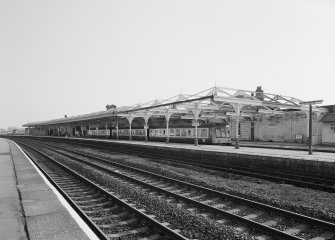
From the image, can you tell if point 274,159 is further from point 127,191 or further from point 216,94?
point 127,191

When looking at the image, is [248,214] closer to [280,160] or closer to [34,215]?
[34,215]

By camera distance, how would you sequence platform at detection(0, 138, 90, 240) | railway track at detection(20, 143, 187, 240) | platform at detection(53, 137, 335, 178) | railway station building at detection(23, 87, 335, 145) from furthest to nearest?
railway station building at detection(23, 87, 335, 145)
platform at detection(53, 137, 335, 178)
railway track at detection(20, 143, 187, 240)
platform at detection(0, 138, 90, 240)

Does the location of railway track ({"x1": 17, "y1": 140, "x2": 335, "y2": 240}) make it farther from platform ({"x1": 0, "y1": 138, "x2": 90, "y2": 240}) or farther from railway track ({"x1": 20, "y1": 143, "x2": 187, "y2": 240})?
platform ({"x1": 0, "y1": 138, "x2": 90, "y2": 240})

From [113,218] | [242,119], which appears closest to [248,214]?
[113,218]

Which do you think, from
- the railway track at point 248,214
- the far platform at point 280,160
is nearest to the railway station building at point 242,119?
the far platform at point 280,160

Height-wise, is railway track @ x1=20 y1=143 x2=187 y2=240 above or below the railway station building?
below

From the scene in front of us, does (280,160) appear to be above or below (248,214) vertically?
above

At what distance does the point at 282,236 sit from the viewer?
5137 mm

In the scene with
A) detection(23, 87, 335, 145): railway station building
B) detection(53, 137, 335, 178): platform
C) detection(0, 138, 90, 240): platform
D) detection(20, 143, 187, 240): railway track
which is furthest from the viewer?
detection(23, 87, 335, 145): railway station building

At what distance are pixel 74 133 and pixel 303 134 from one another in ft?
197

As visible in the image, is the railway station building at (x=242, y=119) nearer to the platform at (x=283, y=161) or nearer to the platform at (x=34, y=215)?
the platform at (x=283, y=161)

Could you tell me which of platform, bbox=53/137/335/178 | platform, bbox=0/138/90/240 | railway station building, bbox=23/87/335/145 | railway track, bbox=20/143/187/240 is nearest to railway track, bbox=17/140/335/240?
railway track, bbox=20/143/187/240

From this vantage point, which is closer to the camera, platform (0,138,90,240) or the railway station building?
platform (0,138,90,240)

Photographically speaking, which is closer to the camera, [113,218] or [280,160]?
[113,218]
